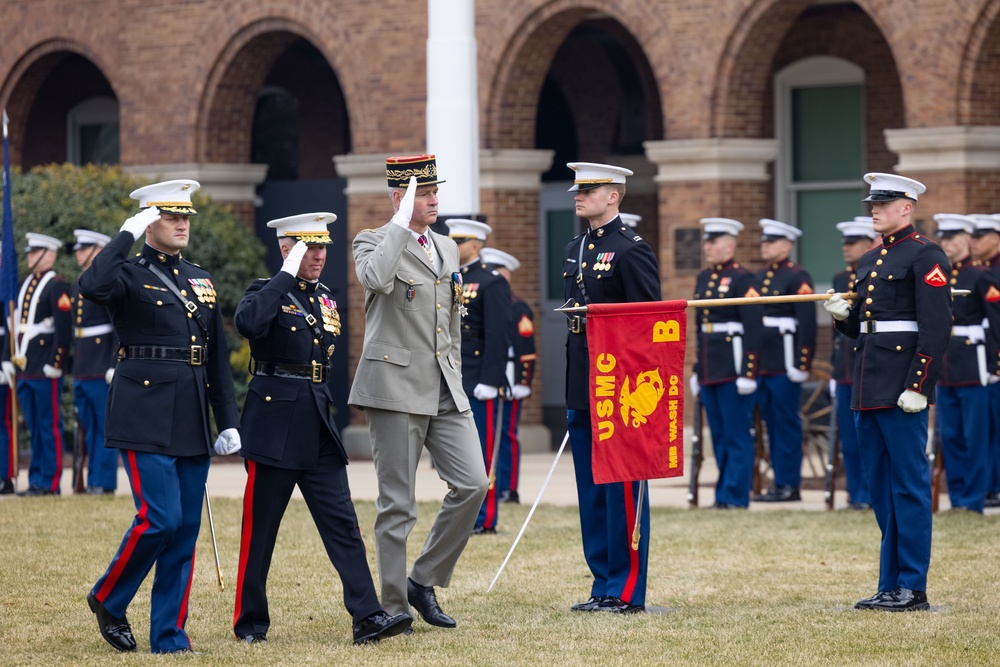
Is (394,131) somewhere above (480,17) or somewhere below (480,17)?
below

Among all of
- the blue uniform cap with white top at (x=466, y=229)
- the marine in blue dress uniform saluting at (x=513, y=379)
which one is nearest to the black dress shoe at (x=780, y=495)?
the marine in blue dress uniform saluting at (x=513, y=379)

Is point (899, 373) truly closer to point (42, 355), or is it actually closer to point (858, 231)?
point (858, 231)

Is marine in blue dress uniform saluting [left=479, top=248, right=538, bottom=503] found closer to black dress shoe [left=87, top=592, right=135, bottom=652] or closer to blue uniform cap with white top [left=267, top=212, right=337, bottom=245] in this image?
blue uniform cap with white top [left=267, top=212, right=337, bottom=245]

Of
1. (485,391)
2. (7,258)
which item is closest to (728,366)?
(485,391)

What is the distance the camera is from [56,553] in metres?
→ 10.2

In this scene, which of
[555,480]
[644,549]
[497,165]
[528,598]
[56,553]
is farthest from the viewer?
[497,165]

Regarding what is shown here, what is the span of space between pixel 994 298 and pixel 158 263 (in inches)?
257

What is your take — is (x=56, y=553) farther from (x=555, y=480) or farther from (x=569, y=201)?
(x=569, y=201)

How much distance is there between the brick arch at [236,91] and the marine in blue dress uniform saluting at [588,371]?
35.9 ft

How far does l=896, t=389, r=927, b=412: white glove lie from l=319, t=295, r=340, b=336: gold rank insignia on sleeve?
2.63 metres

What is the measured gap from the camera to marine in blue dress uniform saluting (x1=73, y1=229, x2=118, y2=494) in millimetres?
12984

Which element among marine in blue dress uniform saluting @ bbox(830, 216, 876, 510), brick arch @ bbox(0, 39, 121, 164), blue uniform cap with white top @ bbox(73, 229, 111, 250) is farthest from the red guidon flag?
brick arch @ bbox(0, 39, 121, 164)

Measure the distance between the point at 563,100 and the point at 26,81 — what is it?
21.7ft

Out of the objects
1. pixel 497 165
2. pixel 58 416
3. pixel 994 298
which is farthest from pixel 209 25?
pixel 994 298
